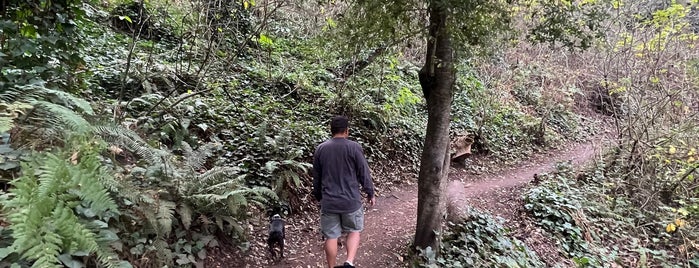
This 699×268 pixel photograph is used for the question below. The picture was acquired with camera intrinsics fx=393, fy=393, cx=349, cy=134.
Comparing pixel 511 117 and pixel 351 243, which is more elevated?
pixel 511 117

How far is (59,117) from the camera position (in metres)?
3.20

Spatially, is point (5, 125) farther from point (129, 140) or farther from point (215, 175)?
point (215, 175)

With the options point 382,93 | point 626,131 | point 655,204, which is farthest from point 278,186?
point 626,131

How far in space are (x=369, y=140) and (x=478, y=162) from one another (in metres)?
4.11

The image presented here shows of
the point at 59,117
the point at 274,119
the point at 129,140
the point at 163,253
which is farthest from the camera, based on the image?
the point at 274,119

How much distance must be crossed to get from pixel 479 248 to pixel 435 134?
6.47 ft

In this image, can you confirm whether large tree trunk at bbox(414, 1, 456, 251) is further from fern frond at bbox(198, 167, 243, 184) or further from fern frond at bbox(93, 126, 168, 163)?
fern frond at bbox(93, 126, 168, 163)

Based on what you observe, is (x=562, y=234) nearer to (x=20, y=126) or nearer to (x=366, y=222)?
(x=366, y=222)

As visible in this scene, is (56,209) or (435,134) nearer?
(56,209)

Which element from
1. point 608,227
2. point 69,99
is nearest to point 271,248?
point 69,99

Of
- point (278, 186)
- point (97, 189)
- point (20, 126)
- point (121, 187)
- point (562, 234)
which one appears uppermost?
point (20, 126)

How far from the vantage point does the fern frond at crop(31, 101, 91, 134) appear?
2.98 metres

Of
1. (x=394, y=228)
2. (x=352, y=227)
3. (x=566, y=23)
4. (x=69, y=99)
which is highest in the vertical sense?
(x=566, y=23)

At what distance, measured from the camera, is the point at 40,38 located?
4027mm
